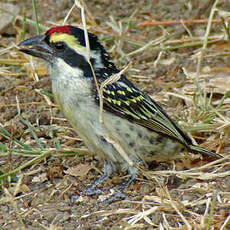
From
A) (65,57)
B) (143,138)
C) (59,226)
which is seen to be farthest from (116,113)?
(59,226)

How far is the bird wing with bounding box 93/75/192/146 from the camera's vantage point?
4680mm

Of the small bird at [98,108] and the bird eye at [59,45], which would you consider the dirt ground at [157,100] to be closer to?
the small bird at [98,108]

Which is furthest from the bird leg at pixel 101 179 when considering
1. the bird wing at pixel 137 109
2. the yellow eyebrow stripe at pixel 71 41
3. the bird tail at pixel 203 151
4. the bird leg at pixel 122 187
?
the yellow eyebrow stripe at pixel 71 41

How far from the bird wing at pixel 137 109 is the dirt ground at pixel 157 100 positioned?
38 cm

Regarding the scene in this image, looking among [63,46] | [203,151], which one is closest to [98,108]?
[63,46]

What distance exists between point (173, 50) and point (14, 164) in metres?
3.11

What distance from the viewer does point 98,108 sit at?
451 centimetres

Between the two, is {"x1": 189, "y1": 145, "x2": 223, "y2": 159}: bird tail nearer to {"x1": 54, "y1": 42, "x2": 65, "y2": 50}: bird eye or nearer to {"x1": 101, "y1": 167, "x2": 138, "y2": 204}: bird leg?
{"x1": 101, "y1": 167, "x2": 138, "y2": 204}: bird leg

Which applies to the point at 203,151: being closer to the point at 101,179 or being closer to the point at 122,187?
the point at 122,187

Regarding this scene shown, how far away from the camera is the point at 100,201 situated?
4574mm

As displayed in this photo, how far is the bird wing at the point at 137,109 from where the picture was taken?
468 cm

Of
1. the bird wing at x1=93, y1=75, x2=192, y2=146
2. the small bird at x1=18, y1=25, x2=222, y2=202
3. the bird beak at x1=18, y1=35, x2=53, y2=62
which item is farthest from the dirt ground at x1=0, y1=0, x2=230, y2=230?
the bird beak at x1=18, y1=35, x2=53, y2=62

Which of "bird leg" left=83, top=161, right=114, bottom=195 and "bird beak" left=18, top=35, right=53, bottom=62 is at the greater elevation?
"bird beak" left=18, top=35, right=53, bottom=62

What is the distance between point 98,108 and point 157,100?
1.81m
